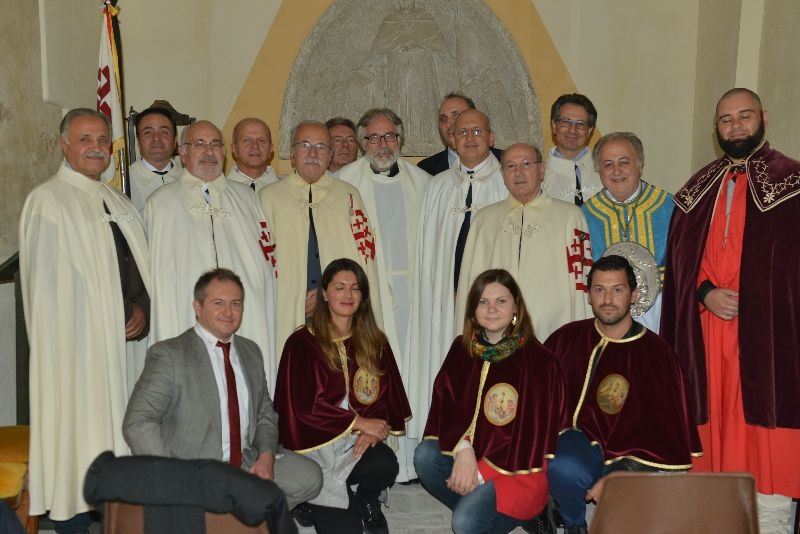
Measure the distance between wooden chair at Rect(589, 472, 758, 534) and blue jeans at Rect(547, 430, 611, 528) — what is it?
4.57 feet

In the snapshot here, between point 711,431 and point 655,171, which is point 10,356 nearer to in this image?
point 711,431

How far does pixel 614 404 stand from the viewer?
14.1 feet

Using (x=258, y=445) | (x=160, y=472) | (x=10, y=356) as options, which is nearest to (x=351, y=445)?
(x=258, y=445)

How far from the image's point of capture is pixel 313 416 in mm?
4469

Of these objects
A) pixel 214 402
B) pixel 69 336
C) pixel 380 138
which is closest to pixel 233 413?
pixel 214 402

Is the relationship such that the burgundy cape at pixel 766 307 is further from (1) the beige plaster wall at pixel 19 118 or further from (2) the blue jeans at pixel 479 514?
(1) the beige plaster wall at pixel 19 118

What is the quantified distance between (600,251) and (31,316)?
309cm

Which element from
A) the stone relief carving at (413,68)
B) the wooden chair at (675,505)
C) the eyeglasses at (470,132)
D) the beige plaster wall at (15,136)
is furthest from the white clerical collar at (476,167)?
the stone relief carving at (413,68)

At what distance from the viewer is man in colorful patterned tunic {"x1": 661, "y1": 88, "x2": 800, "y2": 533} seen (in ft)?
14.8

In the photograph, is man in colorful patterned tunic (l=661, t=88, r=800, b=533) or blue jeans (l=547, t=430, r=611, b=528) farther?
man in colorful patterned tunic (l=661, t=88, r=800, b=533)

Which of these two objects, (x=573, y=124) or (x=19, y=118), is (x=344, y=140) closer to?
(x=573, y=124)

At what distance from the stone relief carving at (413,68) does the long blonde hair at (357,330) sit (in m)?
4.26

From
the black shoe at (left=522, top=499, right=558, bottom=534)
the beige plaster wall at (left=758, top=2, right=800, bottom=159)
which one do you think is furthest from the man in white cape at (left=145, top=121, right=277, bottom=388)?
the beige plaster wall at (left=758, top=2, right=800, bottom=159)

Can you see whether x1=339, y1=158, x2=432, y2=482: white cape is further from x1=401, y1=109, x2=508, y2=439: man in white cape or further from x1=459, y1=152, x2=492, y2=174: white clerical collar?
x1=459, y1=152, x2=492, y2=174: white clerical collar
